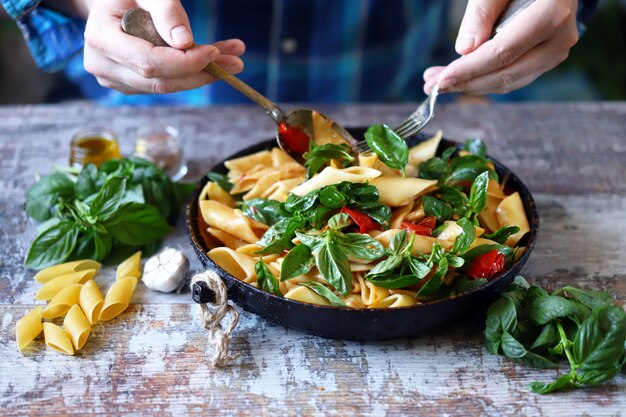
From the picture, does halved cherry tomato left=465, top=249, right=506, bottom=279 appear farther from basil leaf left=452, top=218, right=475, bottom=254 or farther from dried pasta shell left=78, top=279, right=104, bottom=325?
dried pasta shell left=78, top=279, right=104, bottom=325

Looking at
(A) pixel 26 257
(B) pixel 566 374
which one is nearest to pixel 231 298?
(A) pixel 26 257

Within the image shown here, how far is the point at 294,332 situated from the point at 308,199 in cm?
34

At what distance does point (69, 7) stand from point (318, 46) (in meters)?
A: 1.05

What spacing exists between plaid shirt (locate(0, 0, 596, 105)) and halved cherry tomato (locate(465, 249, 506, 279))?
1539mm

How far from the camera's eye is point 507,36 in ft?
5.98

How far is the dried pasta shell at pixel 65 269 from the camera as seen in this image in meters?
1.97

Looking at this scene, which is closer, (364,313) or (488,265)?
(364,313)

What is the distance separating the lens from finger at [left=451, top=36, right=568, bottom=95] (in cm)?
192

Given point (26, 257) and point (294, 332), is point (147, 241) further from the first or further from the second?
point (294, 332)

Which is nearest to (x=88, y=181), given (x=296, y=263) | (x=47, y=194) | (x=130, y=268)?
(x=47, y=194)

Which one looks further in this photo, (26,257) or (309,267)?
(26,257)

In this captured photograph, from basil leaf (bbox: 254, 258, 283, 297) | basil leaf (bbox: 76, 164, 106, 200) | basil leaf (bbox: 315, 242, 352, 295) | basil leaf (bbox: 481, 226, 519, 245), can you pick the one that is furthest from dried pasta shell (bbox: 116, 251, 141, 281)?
basil leaf (bbox: 481, 226, 519, 245)

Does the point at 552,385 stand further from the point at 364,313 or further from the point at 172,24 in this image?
the point at 172,24

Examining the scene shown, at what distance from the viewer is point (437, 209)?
1.84 m
